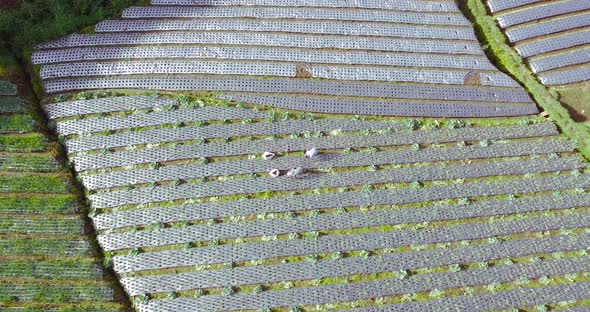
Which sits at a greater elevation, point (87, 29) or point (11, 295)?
point (87, 29)

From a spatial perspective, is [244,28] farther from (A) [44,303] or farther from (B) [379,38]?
(A) [44,303]

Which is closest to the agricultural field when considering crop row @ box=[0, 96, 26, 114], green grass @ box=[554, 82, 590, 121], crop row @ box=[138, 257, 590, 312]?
crop row @ box=[138, 257, 590, 312]

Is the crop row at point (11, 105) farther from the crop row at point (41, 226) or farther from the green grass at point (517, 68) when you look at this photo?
the green grass at point (517, 68)

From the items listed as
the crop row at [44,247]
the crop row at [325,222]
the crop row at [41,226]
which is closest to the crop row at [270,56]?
the crop row at [325,222]

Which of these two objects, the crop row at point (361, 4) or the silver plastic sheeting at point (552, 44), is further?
the crop row at point (361, 4)

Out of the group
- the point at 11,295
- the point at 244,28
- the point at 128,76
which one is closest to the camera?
the point at 11,295

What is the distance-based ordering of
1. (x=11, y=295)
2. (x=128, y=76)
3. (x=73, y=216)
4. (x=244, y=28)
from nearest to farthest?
(x=11, y=295)
(x=73, y=216)
(x=128, y=76)
(x=244, y=28)

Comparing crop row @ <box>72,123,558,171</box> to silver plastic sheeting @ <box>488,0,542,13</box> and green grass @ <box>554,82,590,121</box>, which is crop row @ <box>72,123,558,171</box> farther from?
silver plastic sheeting @ <box>488,0,542,13</box>

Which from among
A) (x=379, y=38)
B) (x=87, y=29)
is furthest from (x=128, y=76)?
(x=379, y=38)
